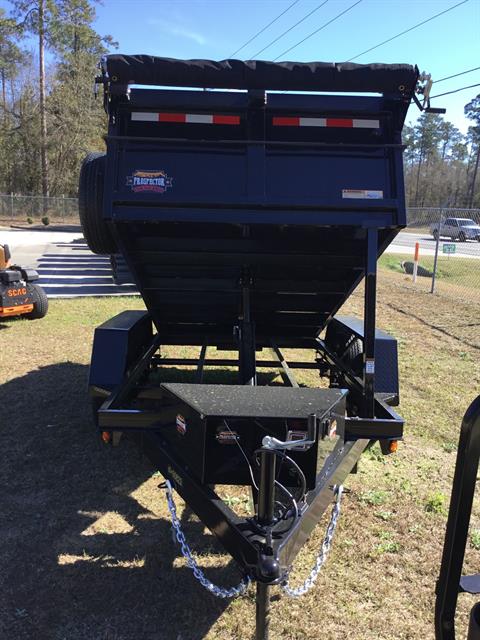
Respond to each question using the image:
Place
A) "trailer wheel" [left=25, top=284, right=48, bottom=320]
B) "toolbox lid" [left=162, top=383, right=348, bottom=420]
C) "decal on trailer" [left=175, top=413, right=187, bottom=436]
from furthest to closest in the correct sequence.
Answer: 1. "trailer wheel" [left=25, top=284, right=48, bottom=320]
2. "decal on trailer" [left=175, top=413, right=187, bottom=436]
3. "toolbox lid" [left=162, top=383, right=348, bottom=420]

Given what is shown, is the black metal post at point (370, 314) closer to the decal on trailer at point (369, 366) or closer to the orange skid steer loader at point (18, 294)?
the decal on trailer at point (369, 366)

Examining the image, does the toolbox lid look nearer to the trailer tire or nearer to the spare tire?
the spare tire

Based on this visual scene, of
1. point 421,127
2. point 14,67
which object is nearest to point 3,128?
point 14,67

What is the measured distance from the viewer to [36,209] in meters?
40.1

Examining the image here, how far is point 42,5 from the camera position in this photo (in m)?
34.8

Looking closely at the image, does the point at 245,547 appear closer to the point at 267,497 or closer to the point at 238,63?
Answer: the point at 267,497

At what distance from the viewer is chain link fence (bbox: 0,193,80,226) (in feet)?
129

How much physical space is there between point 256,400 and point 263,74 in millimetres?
1800

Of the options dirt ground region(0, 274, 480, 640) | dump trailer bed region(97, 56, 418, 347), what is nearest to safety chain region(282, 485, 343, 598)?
dirt ground region(0, 274, 480, 640)

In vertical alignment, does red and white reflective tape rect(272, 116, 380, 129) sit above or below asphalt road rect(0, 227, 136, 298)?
above

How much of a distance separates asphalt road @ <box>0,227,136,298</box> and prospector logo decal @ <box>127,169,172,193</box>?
8.10 m

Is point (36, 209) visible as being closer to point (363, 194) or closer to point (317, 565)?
point (363, 194)

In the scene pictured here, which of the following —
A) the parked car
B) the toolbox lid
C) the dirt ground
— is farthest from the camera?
the parked car

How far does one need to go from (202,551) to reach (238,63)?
8.79ft
